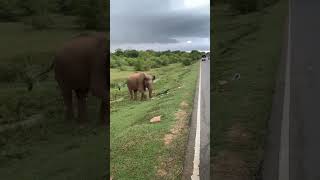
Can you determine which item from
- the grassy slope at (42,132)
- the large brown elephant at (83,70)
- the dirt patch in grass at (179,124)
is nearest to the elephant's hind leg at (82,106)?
the large brown elephant at (83,70)

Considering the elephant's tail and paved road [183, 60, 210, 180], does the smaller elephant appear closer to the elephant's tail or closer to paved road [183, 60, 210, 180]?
paved road [183, 60, 210, 180]

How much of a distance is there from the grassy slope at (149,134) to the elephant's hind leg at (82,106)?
51 cm

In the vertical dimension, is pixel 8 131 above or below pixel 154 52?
below

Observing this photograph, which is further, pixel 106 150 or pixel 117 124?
pixel 117 124
